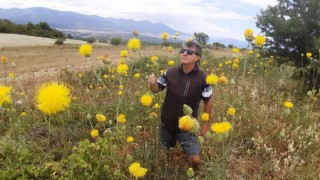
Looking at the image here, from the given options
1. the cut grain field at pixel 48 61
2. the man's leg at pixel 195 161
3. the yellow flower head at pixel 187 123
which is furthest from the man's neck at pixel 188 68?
the yellow flower head at pixel 187 123

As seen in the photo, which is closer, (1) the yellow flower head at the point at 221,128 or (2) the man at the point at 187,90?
(1) the yellow flower head at the point at 221,128

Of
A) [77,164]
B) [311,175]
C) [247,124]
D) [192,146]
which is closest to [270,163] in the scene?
[311,175]

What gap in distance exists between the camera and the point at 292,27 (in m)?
7.74

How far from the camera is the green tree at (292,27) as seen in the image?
787 centimetres

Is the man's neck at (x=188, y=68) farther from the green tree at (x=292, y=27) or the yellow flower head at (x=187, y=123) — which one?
the green tree at (x=292, y=27)

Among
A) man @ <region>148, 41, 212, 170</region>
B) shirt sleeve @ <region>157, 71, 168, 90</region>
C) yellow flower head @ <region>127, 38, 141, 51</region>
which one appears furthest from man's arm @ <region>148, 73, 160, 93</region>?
yellow flower head @ <region>127, 38, 141, 51</region>

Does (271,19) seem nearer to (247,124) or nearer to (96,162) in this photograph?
(247,124)

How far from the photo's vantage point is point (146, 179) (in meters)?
3.70

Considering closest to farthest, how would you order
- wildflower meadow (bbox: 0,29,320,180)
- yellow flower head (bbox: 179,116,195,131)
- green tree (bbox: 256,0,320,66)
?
1. yellow flower head (bbox: 179,116,195,131)
2. wildflower meadow (bbox: 0,29,320,180)
3. green tree (bbox: 256,0,320,66)

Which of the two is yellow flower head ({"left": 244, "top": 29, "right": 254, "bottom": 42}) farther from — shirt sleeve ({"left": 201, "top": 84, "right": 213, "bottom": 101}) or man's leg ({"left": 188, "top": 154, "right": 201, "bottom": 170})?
man's leg ({"left": 188, "top": 154, "right": 201, "bottom": 170})

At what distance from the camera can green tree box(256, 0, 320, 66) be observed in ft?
25.8

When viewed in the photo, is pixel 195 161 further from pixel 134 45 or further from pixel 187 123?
pixel 187 123

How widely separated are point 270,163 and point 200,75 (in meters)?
1.27

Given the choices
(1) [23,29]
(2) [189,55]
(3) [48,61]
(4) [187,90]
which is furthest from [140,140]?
(1) [23,29]
